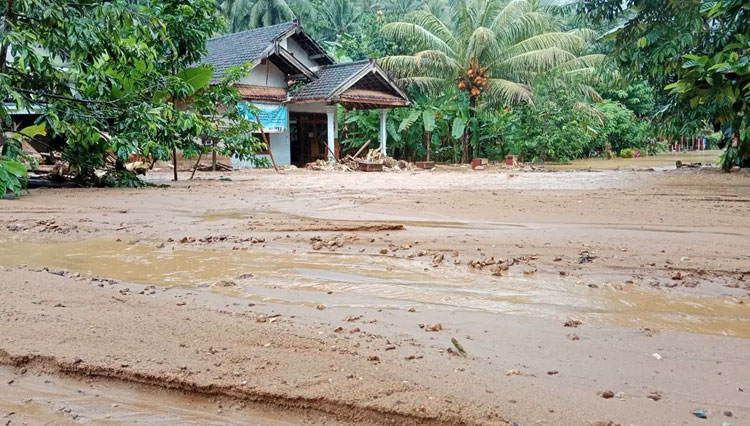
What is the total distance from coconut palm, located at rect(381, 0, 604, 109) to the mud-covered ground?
15899 millimetres

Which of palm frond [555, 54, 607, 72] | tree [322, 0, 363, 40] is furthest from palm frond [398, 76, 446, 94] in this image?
tree [322, 0, 363, 40]

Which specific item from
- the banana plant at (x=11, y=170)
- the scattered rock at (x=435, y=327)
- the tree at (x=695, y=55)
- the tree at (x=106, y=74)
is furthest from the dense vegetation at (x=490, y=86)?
the scattered rock at (x=435, y=327)

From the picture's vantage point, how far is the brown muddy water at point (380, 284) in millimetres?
3797

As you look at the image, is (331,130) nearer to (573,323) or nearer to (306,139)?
(306,139)

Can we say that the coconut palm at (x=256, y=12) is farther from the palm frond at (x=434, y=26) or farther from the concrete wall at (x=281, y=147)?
the concrete wall at (x=281, y=147)

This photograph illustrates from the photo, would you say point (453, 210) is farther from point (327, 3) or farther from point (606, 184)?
point (327, 3)

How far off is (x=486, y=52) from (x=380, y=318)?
2095cm

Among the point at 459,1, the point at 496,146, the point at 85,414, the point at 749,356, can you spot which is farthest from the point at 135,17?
the point at 496,146

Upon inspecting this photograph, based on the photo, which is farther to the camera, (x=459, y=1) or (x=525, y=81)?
(x=525, y=81)

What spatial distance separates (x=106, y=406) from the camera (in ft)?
8.30

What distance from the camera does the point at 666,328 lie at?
3.50 m

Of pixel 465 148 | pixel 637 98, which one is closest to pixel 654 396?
pixel 465 148

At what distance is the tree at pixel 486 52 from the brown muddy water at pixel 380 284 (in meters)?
18.0

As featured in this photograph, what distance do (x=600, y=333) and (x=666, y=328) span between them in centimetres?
43
